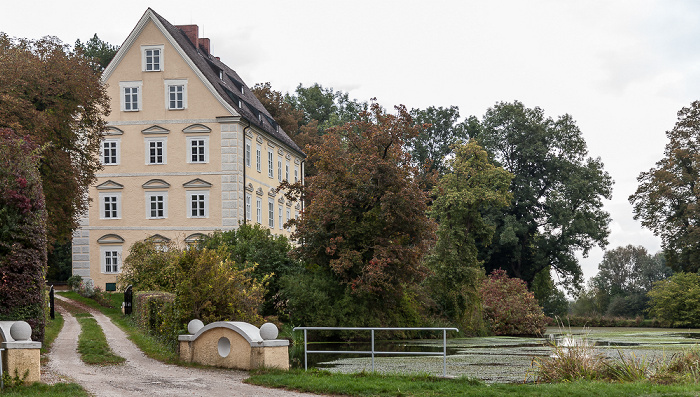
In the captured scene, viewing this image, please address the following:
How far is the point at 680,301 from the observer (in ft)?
161

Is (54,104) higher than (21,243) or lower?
higher

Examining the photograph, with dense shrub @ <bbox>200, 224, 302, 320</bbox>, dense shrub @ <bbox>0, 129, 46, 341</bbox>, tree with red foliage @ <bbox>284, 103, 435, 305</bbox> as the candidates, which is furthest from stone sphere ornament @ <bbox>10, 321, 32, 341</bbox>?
dense shrub @ <bbox>200, 224, 302, 320</bbox>

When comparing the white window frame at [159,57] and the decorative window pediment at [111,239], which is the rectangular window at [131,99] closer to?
the white window frame at [159,57]

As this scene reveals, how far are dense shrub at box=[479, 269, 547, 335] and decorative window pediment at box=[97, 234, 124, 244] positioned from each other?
69.4 ft

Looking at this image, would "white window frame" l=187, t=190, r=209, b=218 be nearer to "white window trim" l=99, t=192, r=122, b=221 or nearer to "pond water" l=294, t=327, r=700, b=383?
"white window trim" l=99, t=192, r=122, b=221

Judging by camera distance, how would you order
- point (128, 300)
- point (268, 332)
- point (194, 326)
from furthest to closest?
point (128, 300)
point (194, 326)
point (268, 332)

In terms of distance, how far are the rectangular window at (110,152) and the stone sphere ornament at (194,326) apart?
30.1 metres

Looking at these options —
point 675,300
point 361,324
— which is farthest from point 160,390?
point 675,300

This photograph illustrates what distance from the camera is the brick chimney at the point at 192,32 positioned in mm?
52062

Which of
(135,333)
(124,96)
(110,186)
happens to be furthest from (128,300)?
(124,96)

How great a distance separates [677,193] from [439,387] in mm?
45336

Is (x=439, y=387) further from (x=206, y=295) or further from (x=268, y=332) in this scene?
(x=206, y=295)

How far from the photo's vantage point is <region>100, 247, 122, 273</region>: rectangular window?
45156 mm

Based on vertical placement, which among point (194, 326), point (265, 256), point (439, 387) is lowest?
point (439, 387)
